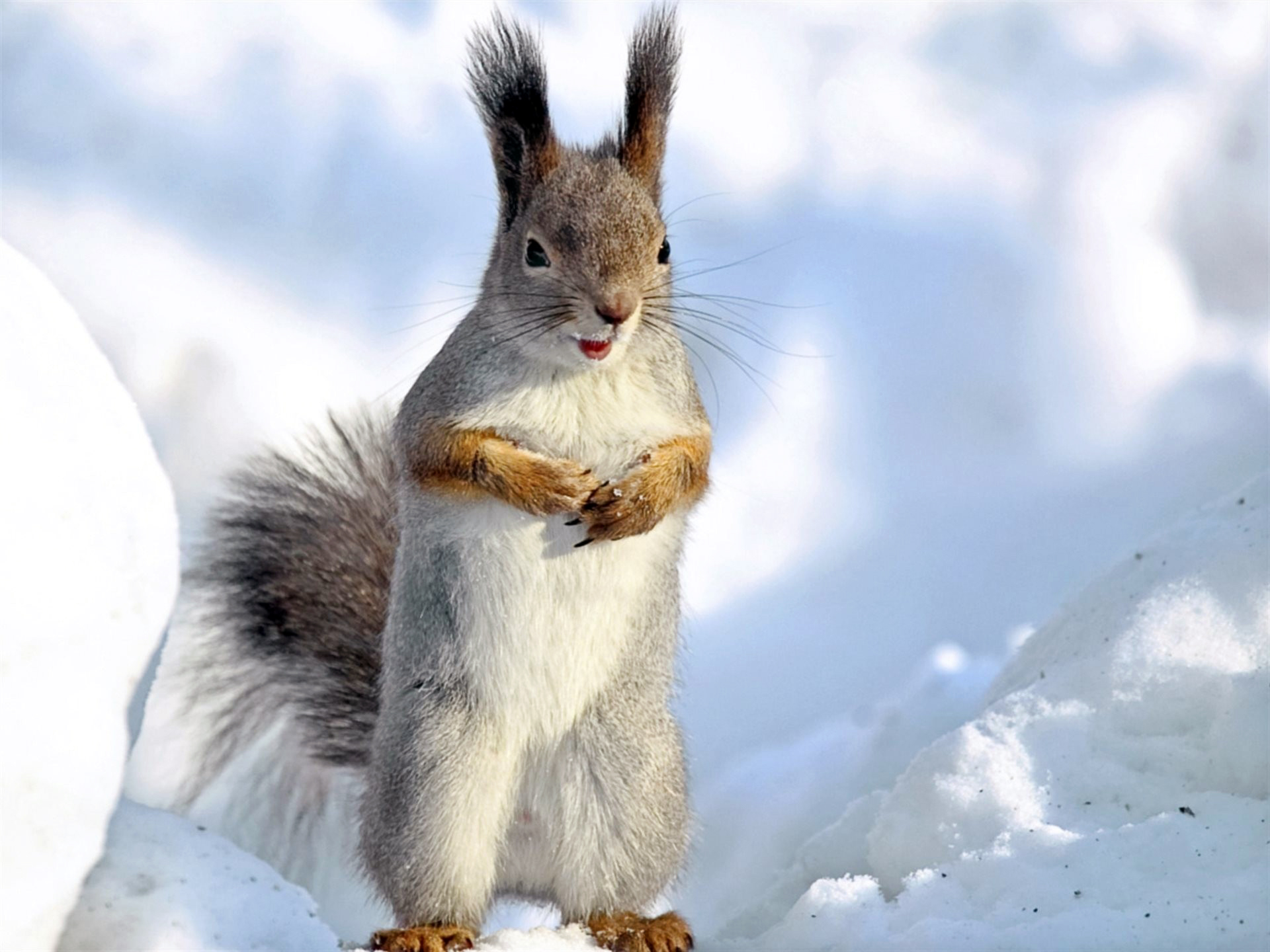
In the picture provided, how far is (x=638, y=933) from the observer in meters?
1.85

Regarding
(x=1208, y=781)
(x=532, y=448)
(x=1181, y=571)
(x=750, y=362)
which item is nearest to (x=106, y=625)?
(x=532, y=448)

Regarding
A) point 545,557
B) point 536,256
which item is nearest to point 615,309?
point 536,256

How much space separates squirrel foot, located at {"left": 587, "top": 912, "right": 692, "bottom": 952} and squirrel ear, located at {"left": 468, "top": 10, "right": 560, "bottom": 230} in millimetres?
871

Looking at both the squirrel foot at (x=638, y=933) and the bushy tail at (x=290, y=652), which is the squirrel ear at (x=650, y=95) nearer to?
the bushy tail at (x=290, y=652)

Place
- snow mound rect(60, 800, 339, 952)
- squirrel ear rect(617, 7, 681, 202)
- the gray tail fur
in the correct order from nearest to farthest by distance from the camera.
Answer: snow mound rect(60, 800, 339, 952) < squirrel ear rect(617, 7, 681, 202) < the gray tail fur

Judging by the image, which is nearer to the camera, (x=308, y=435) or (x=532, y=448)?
(x=532, y=448)

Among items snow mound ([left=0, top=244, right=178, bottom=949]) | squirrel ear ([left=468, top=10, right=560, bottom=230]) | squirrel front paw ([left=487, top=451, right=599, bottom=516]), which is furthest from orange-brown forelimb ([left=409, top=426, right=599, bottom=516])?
snow mound ([left=0, top=244, right=178, bottom=949])

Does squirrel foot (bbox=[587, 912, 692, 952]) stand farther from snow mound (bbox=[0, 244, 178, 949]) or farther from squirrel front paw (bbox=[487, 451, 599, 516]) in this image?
snow mound (bbox=[0, 244, 178, 949])

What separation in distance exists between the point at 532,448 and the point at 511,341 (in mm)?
129

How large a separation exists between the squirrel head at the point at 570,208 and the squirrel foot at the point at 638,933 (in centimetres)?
68

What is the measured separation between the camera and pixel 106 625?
4.31 ft

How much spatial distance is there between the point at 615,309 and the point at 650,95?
14.6 inches

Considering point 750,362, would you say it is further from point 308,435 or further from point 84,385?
point 84,385

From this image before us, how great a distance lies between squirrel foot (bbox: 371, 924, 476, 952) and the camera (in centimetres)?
175
